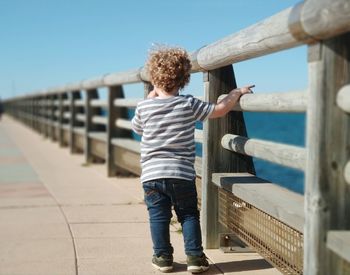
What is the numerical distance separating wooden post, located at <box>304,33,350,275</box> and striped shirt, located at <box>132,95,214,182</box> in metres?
1.22

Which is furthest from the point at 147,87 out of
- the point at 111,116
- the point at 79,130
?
the point at 79,130

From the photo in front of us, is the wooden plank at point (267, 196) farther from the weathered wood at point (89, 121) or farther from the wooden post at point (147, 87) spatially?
the weathered wood at point (89, 121)

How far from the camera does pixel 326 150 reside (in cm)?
278

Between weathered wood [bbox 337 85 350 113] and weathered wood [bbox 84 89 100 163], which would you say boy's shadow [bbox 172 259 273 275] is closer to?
weathered wood [bbox 337 85 350 113]

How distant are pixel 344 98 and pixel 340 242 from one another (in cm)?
62

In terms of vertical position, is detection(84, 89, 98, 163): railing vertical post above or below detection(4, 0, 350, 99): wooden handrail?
below

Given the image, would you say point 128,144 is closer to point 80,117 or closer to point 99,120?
point 99,120

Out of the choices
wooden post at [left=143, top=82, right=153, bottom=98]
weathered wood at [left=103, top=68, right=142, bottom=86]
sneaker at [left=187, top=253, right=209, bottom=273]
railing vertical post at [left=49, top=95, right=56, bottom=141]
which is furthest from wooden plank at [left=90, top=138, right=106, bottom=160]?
railing vertical post at [left=49, top=95, right=56, bottom=141]

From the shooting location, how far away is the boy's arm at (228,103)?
3.98 meters

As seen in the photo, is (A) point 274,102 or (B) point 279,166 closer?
(A) point 274,102

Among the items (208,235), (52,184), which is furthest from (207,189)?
(52,184)

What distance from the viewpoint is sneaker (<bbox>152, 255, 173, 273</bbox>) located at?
392cm

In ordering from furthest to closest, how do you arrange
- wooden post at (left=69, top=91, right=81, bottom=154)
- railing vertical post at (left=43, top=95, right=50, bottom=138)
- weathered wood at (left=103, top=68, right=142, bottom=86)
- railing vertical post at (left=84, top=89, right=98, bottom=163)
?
railing vertical post at (left=43, top=95, right=50, bottom=138) < wooden post at (left=69, top=91, right=81, bottom=154) < railing vertical post at (left=84, top=89, right=98, bottom=163) < weathered wood at (left=103, top=68, right=142, bottom=86)

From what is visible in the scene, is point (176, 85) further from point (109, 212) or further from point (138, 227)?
point (109, 212)
